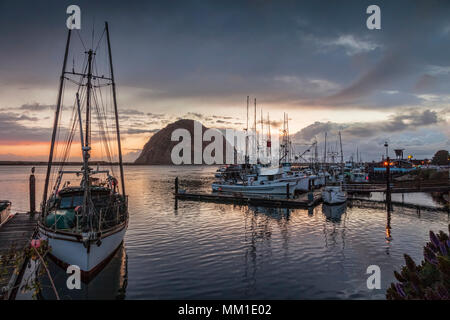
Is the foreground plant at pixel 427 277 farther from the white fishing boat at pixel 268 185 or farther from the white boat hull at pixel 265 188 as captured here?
the white boat hull at pixel 265 188

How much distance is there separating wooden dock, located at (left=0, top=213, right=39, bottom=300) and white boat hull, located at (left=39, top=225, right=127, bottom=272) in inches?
65.0

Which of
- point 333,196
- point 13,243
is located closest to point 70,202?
point 13,243

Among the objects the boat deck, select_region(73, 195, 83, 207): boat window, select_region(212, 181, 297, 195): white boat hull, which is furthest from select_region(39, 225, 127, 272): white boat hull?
select_region(212, 181, 297, 195): white boat hull

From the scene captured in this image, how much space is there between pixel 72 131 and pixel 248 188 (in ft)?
111

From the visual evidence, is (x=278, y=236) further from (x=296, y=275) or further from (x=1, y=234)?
(x=1, y=234)

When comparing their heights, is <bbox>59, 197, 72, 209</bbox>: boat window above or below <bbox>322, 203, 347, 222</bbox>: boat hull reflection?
above

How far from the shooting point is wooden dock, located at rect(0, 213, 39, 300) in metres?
11.8

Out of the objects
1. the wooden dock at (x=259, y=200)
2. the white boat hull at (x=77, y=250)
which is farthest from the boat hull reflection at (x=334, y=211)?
the white boat hull at (x=77, y=250)

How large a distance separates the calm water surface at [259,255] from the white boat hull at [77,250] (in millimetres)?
1173

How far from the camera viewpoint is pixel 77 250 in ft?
44.4

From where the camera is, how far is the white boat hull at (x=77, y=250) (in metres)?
13.4

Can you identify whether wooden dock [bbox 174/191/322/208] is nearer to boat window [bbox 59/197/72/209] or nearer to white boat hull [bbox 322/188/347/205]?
white boat hull [bbox 322/188/347/205]

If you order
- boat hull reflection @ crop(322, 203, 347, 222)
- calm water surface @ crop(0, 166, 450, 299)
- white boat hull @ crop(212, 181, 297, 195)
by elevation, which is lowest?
calm water surface @ crop(0, 166, 450, 299)
